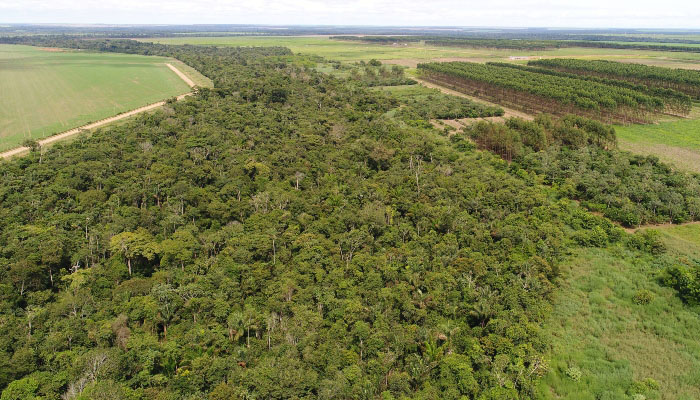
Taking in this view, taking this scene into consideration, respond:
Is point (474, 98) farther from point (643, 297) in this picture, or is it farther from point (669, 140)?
point (643, 297)

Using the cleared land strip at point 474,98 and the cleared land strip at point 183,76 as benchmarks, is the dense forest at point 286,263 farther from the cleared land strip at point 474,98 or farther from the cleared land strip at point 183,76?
the cleared land strip at point 183,76

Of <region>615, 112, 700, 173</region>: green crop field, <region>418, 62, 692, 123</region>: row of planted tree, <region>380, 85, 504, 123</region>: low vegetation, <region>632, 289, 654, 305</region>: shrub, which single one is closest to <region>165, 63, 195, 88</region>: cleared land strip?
<region>380, 85, 504, 123</region>: low vegetation

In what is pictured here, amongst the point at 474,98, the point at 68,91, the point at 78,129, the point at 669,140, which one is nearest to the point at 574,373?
the point at 669,140

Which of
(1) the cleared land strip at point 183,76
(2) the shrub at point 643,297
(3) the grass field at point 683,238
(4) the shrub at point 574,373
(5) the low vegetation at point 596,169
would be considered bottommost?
(4) the shrub at point 574,373

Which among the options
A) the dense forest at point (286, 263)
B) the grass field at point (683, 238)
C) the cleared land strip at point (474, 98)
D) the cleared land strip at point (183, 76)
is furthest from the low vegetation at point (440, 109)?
the cleared land strip at point (183, 76)

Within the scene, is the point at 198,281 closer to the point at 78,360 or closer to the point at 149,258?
the point at 149,258

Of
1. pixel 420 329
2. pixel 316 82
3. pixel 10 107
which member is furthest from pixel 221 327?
pixel 316 82
